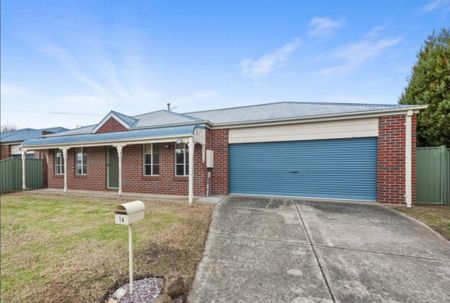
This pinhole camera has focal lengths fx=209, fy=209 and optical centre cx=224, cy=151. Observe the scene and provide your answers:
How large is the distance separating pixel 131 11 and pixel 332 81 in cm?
1028

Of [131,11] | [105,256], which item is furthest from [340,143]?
[131,11]

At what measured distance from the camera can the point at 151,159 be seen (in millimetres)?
9805

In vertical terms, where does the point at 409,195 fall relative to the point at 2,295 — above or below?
above

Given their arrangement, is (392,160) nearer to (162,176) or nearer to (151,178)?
(162,176)

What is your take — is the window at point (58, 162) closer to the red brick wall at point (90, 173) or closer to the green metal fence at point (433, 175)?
the red brick wall at point (90, 173)

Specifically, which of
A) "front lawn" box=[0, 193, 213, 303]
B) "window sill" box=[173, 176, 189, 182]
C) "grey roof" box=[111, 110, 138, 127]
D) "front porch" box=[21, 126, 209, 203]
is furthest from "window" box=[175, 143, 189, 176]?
"grey roof" box=[111, 110, 138, 127]

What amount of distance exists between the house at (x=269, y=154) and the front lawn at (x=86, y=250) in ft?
8.57

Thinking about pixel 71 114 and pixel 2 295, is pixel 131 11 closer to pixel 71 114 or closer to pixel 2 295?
pixel 2 295

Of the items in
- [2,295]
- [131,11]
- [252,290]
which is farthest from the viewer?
[131,11]

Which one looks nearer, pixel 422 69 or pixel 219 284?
pixel 219 284

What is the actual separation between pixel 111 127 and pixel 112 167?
209 cm

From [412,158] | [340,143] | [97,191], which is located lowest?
[97,191]

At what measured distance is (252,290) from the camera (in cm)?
259

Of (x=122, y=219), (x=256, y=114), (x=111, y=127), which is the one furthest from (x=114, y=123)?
(x=122, y=219)
